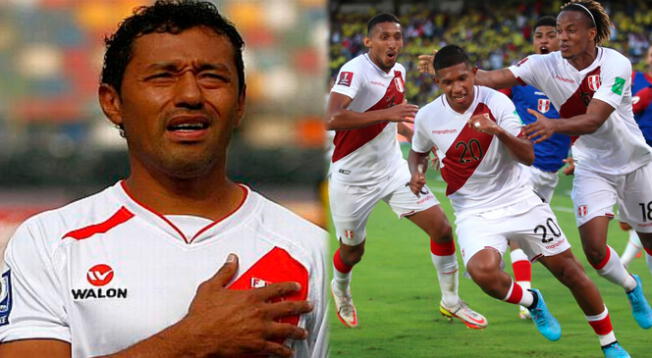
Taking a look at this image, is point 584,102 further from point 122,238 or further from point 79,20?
point 122,238

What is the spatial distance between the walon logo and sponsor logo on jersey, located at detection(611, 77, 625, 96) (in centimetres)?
382

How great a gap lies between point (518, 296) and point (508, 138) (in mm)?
755

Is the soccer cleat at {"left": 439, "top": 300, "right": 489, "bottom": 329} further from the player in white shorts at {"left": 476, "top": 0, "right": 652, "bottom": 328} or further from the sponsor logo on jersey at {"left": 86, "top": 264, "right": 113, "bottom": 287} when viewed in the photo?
the sponsor logo on jersey at {"left": 86, "top": 264, "right": 113, "bottom": 287}

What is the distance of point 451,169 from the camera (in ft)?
16.5

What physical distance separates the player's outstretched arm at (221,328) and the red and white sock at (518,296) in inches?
127

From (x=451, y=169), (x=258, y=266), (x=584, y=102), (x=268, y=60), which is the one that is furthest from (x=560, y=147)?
(x=258, y=266)

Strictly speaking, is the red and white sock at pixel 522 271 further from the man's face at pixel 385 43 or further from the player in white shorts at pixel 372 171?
the man's face at pixel 385 43

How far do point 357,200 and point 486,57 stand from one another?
1396 cm

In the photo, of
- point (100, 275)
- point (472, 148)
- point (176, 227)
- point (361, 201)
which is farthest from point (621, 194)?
point (100, 275)

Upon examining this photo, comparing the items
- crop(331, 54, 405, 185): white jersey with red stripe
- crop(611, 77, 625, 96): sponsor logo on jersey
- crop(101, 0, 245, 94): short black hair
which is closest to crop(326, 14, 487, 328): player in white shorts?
crop(331, 54, 405, 185): white jersey with red stripe

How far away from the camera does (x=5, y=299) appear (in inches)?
63.2

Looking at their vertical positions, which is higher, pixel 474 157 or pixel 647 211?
pixel 474 157

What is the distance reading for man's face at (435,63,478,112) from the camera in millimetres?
4758

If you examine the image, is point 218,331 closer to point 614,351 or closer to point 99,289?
point 99,289
